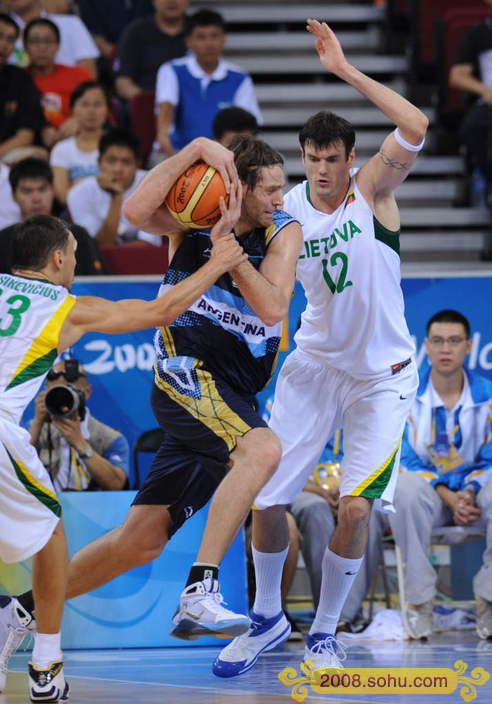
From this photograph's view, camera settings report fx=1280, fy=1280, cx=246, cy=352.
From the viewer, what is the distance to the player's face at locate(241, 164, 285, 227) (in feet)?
18.2

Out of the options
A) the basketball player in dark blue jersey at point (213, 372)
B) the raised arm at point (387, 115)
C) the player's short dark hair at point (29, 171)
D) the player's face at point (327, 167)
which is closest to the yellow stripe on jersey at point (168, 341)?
the basketball player in dark blue jersey at point (213, 372)

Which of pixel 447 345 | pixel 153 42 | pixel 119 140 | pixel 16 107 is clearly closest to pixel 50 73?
pixel 16 107

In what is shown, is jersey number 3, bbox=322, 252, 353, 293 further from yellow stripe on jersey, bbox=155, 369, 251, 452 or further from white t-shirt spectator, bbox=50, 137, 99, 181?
white t-shirt spectator, bbox=50, 137, 99, 181

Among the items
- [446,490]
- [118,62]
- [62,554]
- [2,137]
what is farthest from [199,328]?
[118,62]

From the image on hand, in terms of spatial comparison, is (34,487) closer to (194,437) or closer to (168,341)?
(194,437)

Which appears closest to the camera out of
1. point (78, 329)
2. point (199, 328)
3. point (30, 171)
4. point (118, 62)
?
point (78, 329)

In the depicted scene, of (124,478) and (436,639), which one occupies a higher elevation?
(124,478)

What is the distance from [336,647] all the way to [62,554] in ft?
6.61

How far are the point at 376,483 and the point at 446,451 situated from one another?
2401 mm

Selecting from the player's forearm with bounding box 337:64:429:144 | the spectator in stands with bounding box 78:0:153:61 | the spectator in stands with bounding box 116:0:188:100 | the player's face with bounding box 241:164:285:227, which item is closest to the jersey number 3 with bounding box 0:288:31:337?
the player's face with bounding box 241:164:285:227

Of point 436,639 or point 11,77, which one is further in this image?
point 11,77

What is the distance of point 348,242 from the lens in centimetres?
596

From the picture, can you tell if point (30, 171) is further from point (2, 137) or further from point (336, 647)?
point (336, 647)

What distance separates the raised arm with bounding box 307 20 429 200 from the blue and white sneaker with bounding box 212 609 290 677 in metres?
2.17
